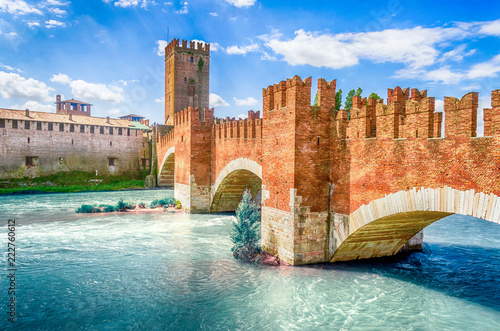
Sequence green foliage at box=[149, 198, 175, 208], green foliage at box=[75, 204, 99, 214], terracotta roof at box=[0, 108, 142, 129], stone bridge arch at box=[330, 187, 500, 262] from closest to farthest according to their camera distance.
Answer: stone bridge arch at box=[330, 187, 500, 262], green foliage at box=[75, 204, 99, 214], green foliage at box=[149, 198, 175, 208], terracotta roof at box=[0, 108, 142, 129]

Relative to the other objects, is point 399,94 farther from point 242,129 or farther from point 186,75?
point 186,75

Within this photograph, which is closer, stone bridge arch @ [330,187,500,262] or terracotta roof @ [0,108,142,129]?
stone bridge arch @ [330,187,500,262]

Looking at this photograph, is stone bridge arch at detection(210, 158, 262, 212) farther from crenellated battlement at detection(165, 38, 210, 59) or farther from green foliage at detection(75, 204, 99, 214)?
crenellated battlement at detection(165, 38, 210, 59)

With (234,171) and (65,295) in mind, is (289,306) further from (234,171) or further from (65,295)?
(234,171)

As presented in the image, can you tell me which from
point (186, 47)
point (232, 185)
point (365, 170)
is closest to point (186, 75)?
point (186, 47)

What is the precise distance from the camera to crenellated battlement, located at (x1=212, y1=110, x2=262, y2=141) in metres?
17.1

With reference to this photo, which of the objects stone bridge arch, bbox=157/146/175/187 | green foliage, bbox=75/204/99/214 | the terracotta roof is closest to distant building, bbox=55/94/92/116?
the terracotta roof

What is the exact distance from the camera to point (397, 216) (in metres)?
9.93

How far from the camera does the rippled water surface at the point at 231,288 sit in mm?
8555

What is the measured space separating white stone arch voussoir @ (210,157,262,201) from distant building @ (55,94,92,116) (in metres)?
52.1

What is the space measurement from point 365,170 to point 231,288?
5047 millimetres

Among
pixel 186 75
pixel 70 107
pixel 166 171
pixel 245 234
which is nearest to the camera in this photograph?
pixel 245 234

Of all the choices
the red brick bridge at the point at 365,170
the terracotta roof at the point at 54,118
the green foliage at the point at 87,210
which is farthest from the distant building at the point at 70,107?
the red brick bridge at the point at 365,170

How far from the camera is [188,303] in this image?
376 inches
